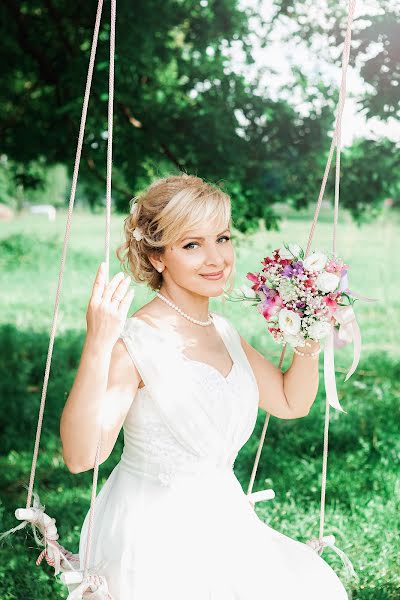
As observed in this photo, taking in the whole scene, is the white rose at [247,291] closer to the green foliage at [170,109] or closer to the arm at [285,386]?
the arm at [285,386]

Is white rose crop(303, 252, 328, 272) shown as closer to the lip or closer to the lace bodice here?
the lip

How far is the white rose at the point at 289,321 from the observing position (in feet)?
7.41

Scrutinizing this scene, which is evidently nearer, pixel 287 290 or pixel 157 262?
pixel 287 290

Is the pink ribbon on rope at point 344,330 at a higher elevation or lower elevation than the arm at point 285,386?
higher

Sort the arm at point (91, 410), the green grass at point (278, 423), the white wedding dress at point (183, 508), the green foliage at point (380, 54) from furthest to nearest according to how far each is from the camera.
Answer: the green foliage at point (380, 54)
the green grass at point (278, 423)
the white wedding dress at point (183, 508)
the arm at point (91, 410)

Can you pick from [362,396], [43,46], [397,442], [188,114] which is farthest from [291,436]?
[43,46]

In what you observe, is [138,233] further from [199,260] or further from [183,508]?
[183,508]

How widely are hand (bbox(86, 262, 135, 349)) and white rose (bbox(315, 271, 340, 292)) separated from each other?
0.53 metres

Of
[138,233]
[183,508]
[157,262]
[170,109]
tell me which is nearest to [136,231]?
[138,233]

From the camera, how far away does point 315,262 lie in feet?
7.54

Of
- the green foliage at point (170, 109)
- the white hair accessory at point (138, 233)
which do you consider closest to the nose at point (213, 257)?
the white hair accessory at point (138, 233)

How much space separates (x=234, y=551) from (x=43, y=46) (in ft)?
17.0

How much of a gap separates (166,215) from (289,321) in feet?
1.52

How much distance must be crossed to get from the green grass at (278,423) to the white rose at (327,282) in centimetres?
67
